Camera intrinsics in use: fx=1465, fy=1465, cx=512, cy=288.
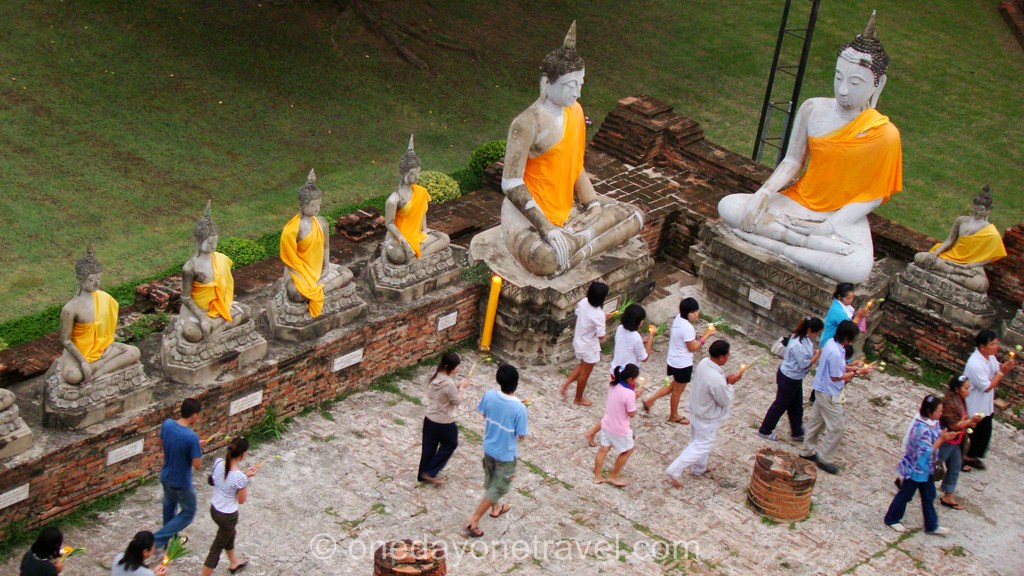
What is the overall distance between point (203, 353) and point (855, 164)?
646 centimetres

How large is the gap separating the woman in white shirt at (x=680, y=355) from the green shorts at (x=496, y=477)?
7.55 ft

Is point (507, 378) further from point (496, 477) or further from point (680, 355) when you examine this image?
point (680, 355)

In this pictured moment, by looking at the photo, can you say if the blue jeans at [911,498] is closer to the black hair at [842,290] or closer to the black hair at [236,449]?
the black hair at [842,290]

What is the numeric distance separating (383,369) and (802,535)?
3.96 m

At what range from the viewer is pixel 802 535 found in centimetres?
1169

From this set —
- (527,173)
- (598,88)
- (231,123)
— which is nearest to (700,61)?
(598,88)

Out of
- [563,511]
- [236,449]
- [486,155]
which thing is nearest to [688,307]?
[563,511]

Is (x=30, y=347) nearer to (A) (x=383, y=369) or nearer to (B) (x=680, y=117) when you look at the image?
(A) (x=383, y=369)

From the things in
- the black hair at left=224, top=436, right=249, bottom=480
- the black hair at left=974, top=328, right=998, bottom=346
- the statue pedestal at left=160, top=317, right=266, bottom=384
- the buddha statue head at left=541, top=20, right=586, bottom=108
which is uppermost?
the buddha statue head at left=541, top=20, right=586, bottom=108

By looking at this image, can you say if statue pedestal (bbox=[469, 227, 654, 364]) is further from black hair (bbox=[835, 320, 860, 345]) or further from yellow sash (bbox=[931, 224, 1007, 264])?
yellow sash (bbox=[931, 224, 1007, 264])

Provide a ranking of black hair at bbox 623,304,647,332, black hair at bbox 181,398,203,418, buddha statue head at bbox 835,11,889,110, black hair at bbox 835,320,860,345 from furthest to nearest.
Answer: buddha statue head at bbox 835,11,889,110
black hair at bbox 623,304,647,332
black hair at bbox 835,320,860,345
black hair at bbox 181,398,203,418

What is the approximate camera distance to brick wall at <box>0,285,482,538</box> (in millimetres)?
10617

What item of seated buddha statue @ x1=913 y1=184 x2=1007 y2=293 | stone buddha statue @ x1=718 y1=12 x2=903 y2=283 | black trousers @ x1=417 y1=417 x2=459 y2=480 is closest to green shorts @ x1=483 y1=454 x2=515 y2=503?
black trousers @ x1=417 y1=417 x2=459 y2=480

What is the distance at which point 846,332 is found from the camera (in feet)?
39.0
